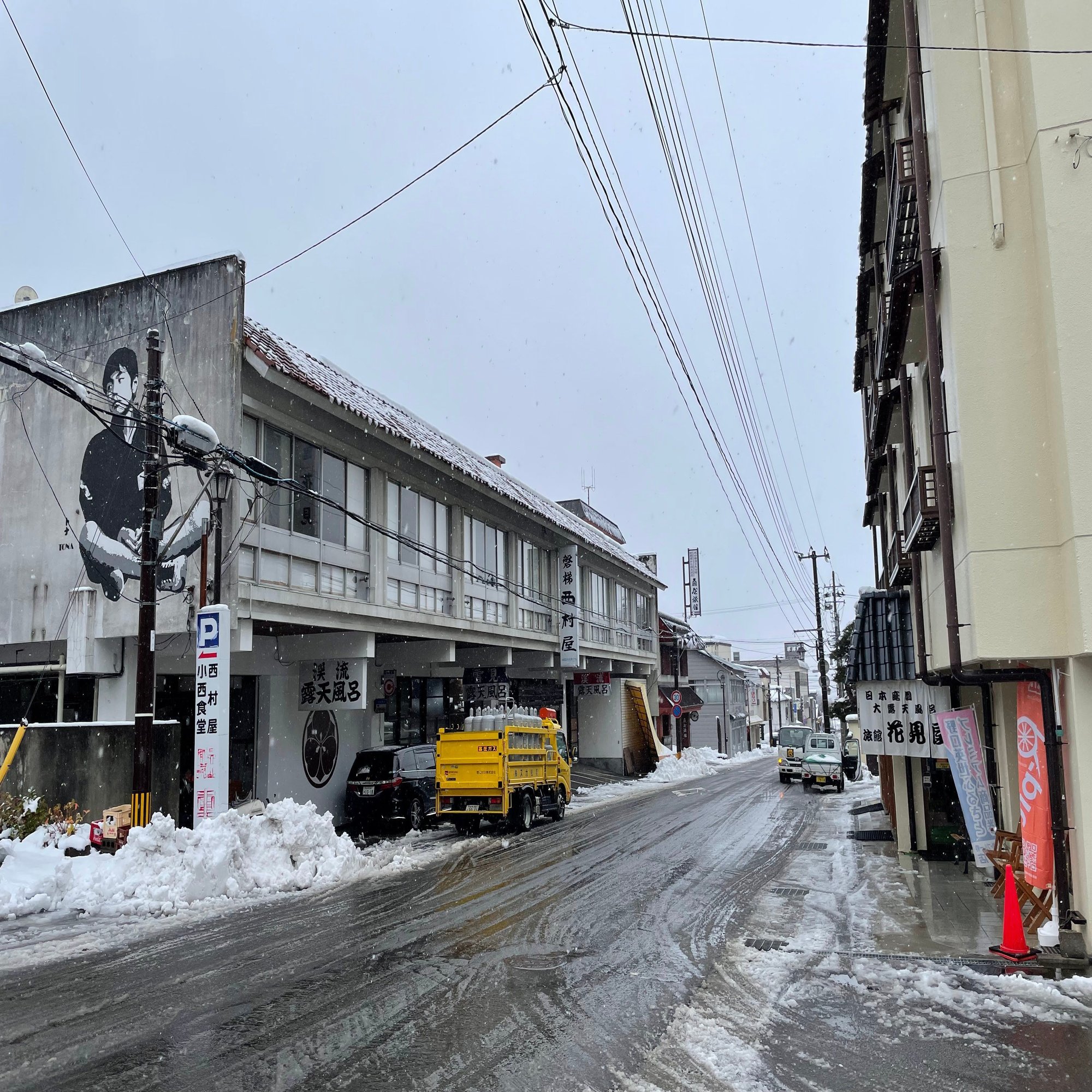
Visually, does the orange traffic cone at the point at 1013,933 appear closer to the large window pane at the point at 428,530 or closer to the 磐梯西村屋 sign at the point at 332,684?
the 磐梯西村屋 sign at the point at 332,684

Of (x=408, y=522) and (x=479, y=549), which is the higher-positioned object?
(x=408, y=522)

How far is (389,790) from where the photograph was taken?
18938mm

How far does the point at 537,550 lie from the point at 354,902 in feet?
57.1

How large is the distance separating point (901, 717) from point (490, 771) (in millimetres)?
8151

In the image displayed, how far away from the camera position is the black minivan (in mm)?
18938

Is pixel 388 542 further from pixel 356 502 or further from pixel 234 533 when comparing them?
pixel 234 533

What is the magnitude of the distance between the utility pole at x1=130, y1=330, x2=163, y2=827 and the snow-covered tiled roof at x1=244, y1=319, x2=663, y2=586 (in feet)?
8.48

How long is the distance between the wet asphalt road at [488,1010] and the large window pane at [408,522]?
31.0ft

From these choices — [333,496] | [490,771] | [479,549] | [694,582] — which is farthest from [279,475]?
[694,582]

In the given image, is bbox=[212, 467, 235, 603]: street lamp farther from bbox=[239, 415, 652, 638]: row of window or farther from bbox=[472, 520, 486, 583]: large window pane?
bbox=[472, 520, 486, 583]: large window pane

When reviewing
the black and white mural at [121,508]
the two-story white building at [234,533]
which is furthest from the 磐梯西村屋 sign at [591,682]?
the black and white mural at [121,508]

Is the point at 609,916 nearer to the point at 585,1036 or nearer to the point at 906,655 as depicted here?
the point at 585,1036

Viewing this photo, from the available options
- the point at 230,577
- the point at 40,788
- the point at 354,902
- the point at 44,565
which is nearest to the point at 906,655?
the point at 354,902

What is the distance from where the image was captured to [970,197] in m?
9.27
